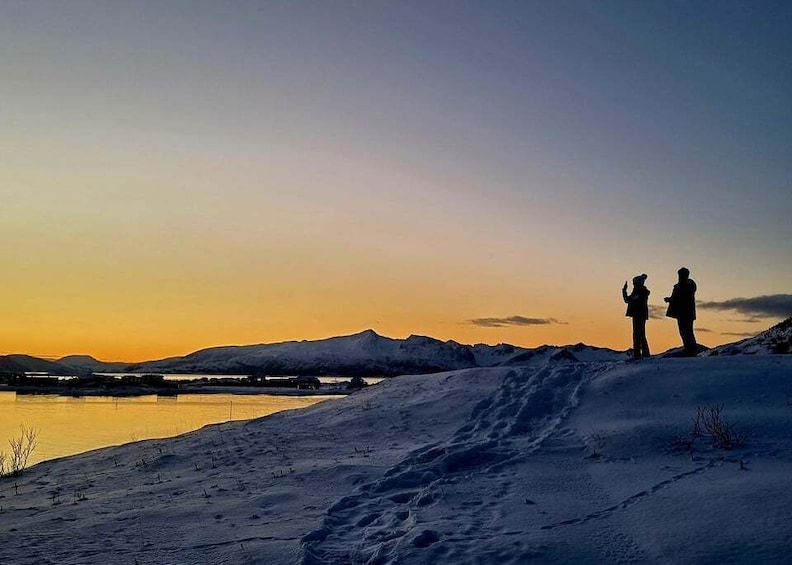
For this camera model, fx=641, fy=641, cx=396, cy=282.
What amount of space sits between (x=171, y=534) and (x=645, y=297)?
49.8 ft

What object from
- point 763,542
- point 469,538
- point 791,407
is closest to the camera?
point 763,542

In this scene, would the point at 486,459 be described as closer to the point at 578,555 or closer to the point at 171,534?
the point at 578,555

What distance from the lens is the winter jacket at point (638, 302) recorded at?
19.3 metres

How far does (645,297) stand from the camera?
761 inches

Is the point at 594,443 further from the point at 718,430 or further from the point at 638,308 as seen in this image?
the point at 638,308

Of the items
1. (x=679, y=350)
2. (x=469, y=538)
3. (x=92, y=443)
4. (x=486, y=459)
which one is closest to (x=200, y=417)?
(x=92, y=443)

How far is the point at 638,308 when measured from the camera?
19.3 metres

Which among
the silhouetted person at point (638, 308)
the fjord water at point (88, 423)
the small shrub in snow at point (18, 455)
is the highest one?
the silhouetted person at point (638, 308)

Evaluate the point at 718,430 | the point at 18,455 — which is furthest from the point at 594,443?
the point at 18,455

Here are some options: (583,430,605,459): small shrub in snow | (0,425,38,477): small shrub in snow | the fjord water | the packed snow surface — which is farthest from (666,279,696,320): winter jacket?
the fjord water

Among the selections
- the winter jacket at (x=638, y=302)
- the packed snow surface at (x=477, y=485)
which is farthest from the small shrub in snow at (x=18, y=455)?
the winter jacket at (x=638, y=302)

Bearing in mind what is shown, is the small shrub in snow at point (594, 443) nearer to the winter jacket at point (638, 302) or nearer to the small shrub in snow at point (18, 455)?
the winter jacket at point (638, 302)

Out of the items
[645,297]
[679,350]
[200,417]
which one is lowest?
[200,417]

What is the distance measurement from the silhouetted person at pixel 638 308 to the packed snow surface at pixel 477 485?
3066mm
